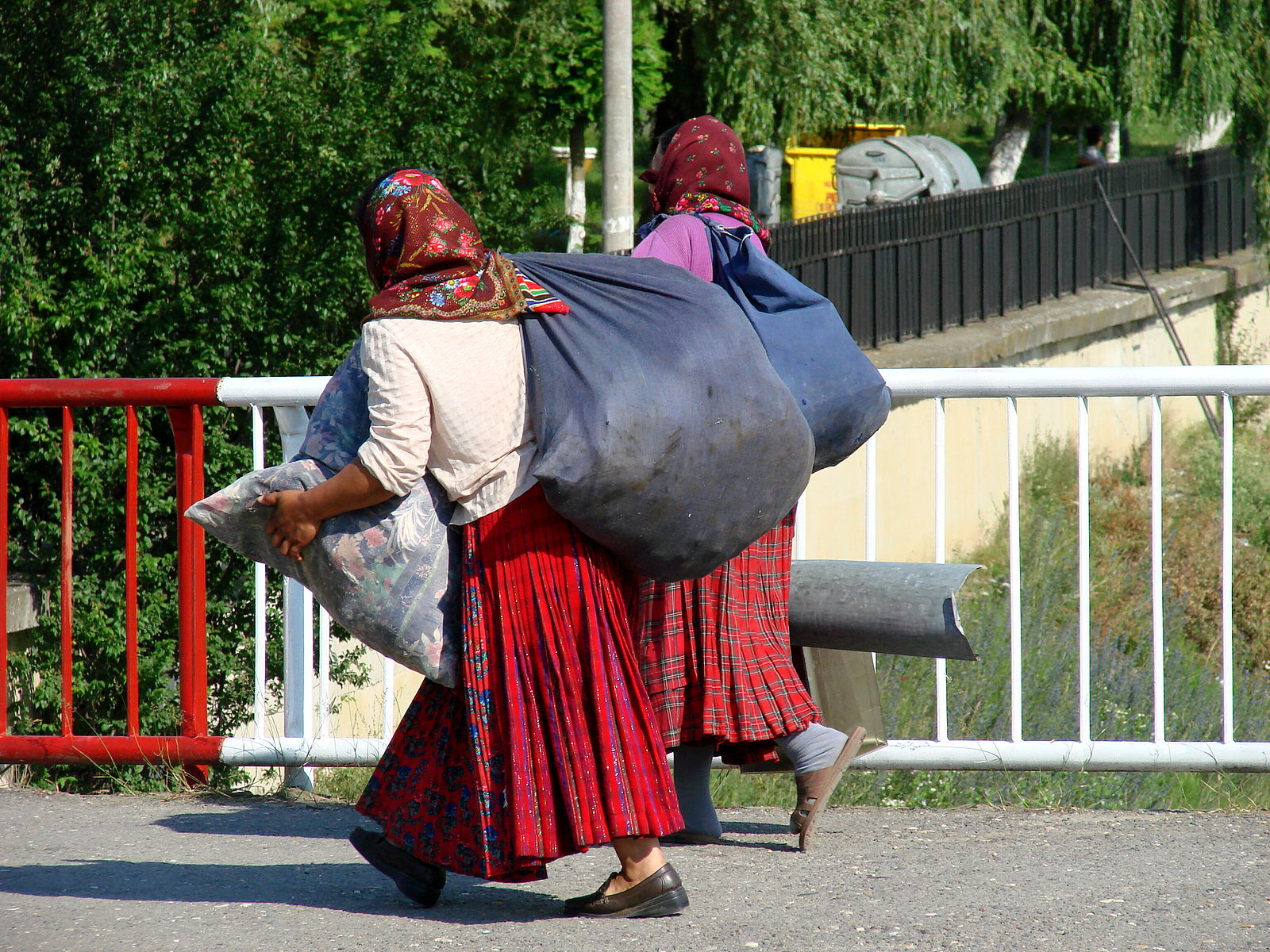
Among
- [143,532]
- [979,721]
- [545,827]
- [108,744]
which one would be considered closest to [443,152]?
[143,532]

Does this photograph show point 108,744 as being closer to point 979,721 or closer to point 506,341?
point 506,341

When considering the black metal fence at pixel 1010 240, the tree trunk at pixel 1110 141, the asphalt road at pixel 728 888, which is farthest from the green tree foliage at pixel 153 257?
the tree trunk at pixel 1110 141

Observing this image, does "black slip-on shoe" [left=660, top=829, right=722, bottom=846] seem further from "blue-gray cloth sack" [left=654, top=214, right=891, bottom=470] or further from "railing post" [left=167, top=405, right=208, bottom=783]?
"railing post" [left=167, top=405, right=208, bottom=783]

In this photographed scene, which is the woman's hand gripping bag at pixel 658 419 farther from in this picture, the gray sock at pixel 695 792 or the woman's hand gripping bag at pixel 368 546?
the gray sock at pixel 695 792

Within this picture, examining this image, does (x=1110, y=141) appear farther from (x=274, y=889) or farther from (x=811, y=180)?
(x=274, y=889)

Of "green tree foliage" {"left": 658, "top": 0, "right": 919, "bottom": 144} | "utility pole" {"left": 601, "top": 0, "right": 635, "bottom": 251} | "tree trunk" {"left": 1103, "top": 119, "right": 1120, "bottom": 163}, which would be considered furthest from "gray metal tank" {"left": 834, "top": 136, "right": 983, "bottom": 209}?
"utility pole" {"left": 601, "top": 0, "right": 635, "bottom": 251}

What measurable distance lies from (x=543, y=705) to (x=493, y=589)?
0.24 m

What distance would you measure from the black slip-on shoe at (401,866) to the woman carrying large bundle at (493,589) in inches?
3.7

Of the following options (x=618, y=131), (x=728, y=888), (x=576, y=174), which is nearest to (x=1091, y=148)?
(x=576, y=174)

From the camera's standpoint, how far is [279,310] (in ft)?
23.7

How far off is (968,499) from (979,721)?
241 inches

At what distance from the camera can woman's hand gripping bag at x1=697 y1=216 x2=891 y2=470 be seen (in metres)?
2.98

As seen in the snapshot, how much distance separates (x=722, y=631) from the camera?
3.14 m

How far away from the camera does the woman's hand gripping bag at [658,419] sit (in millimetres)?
2578
